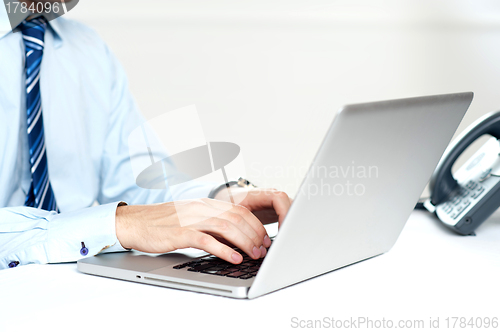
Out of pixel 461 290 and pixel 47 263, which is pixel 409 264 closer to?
pixel 461 290

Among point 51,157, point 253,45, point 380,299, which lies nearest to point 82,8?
point 253,45

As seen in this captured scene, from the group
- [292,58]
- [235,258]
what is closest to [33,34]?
[235,258]

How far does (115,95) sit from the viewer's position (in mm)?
1220

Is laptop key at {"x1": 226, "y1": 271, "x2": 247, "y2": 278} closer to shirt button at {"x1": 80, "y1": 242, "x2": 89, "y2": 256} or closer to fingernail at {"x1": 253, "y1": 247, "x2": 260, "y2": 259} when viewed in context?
fingernail at {"x1": 253, "y1": 247, "x2": 260, "y2": 259}

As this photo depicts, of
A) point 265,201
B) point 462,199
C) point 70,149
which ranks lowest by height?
point 462,199

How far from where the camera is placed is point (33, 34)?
0.99 m

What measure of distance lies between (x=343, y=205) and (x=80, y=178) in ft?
2.61

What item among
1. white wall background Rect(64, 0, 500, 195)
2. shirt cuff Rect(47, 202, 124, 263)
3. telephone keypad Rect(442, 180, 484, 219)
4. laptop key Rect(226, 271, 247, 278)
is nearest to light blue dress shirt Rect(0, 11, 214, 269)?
shirt cuff Rect(47, 202, 124, 263)

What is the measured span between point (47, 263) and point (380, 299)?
0.51m

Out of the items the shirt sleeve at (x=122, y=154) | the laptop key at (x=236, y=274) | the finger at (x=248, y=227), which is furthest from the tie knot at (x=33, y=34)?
the laptop key at (x=236, y=274)

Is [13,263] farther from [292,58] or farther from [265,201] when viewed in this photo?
[292,58]

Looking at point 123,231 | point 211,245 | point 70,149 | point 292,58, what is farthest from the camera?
point 292,58

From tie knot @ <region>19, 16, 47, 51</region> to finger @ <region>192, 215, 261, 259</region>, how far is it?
659 mm

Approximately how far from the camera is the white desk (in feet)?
1.42
